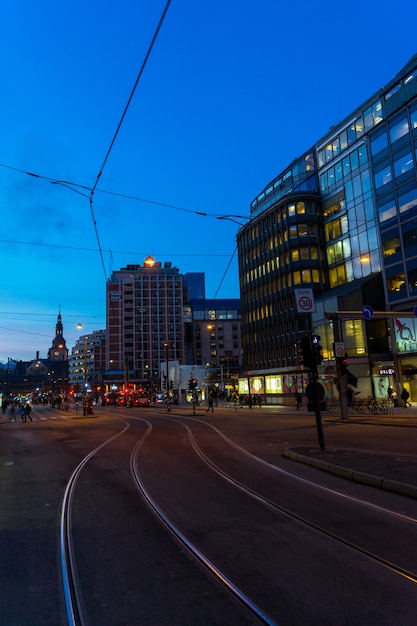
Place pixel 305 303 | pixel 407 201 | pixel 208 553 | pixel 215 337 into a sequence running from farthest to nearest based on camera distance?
pixel 215 337 → pixel 407 201 → pixel 305 303 → pixel 208 553

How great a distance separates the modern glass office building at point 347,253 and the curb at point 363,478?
743 inches

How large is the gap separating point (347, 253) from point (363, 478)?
156 ft

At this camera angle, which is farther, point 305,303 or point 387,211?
point 387,211

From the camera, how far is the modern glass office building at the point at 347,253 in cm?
4178

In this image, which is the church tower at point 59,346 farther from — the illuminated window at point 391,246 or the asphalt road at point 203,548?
the asphalt road at point 203,548

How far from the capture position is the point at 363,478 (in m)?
9.66

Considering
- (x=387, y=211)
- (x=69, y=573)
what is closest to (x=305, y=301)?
(x=69, y=573)

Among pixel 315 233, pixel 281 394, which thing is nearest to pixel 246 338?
pixel 281 394

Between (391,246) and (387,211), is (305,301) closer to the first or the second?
(391,246)

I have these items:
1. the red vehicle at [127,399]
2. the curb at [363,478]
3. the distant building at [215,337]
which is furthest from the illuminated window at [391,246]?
the distant building at [215,337]

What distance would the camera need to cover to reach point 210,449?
15.8m

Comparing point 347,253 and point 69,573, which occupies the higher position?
point 347,253

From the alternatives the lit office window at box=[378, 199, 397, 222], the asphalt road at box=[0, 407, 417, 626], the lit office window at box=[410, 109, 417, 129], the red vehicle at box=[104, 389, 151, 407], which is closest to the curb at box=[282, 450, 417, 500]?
the asphalt road at box=[0, 407, 417, 626]

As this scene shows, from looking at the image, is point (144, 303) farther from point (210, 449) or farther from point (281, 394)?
point (210, 449)
